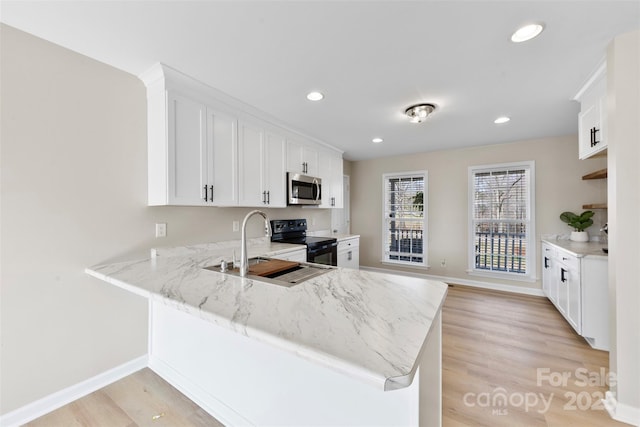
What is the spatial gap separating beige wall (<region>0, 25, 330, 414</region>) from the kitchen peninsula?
0.27m

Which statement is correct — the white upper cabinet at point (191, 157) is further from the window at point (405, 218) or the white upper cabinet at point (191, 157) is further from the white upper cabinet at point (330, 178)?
the window at point (405, 218)

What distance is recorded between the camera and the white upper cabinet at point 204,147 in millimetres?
2041

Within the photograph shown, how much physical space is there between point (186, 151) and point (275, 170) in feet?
3.55

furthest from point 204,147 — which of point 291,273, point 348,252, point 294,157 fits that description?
point 348,252

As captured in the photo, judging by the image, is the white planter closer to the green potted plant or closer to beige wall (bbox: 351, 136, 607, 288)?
the green potted plant

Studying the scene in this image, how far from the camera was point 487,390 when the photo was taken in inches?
73.2

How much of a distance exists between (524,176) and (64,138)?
5378 millimetres

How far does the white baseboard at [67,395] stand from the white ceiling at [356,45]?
7.61ft

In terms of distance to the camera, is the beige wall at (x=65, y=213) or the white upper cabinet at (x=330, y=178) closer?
the beige wall at (x=65, y=213)

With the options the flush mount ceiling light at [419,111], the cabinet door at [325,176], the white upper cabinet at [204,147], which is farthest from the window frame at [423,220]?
the white upper cabinet at [204,147]

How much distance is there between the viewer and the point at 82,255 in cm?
182

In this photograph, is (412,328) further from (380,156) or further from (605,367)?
(380,156)

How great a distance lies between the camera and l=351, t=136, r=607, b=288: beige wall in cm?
362

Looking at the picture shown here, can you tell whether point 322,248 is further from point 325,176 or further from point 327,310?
point 327,310
